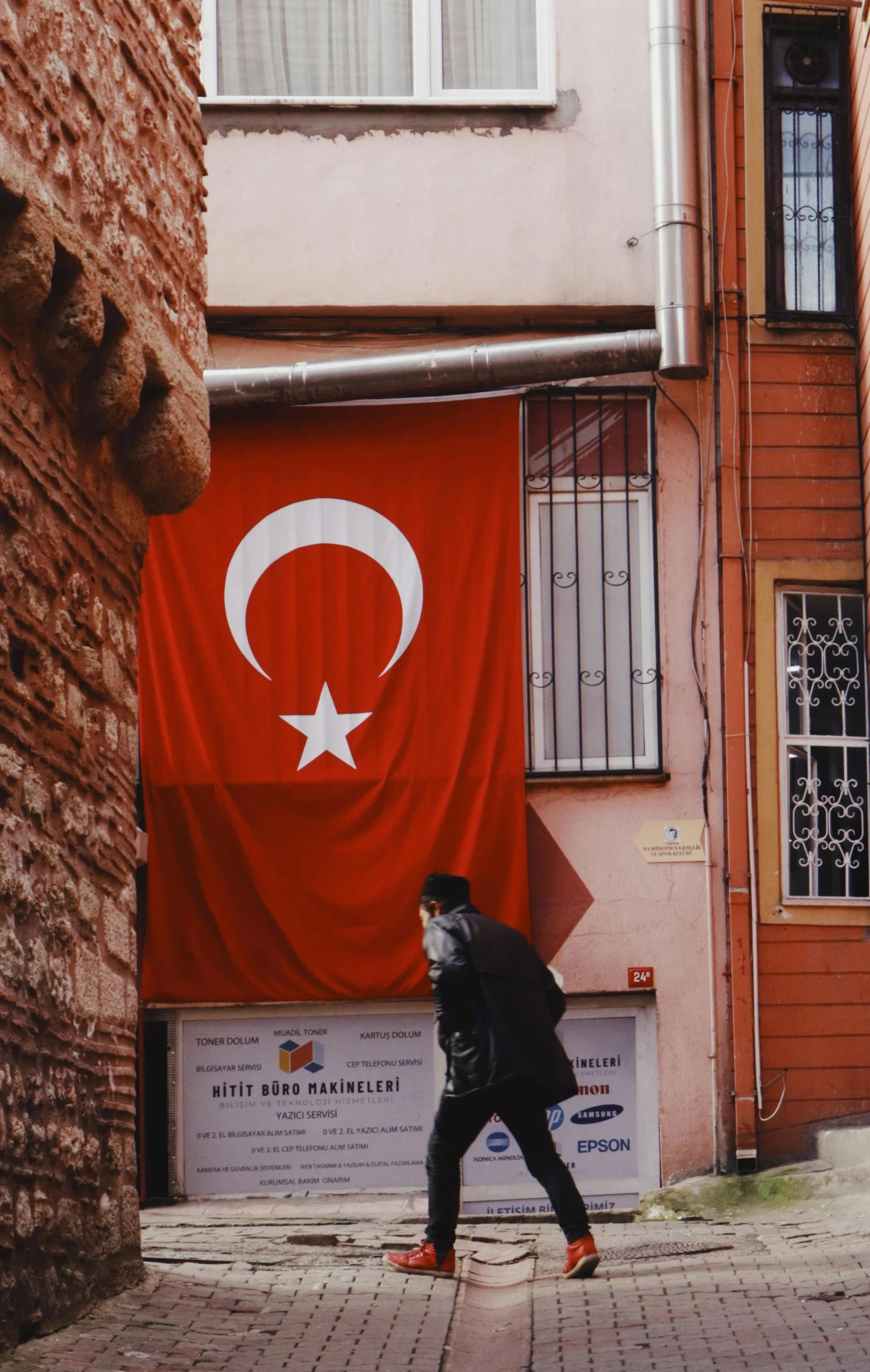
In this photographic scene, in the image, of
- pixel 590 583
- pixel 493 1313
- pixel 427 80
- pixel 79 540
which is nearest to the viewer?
pixel 79 540

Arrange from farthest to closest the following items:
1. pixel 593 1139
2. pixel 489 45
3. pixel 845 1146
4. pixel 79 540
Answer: pixel 489 45
pixel 593 1139
pixel 845 1146
pixel 79 540

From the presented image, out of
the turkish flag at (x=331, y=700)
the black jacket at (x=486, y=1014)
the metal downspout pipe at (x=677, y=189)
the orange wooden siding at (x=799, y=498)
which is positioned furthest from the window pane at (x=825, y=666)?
the black jacket at (x=486, y=1014)

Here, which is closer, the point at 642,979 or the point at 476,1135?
the point at 476,1135

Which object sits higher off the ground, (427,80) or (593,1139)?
(427,80)

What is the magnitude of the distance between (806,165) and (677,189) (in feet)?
3.87

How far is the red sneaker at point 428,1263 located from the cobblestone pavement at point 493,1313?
0.25 ft

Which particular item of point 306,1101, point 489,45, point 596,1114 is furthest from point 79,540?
point 489,45

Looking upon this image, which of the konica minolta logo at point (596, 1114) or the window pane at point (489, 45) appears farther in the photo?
the window pane at point (489, 45)

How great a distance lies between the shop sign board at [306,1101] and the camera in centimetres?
1109

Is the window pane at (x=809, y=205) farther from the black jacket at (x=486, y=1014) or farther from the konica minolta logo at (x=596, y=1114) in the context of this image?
the black jacket at (x=486, y=1014)

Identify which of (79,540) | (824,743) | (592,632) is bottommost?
(824,743)

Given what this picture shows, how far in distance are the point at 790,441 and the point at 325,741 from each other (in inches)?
138

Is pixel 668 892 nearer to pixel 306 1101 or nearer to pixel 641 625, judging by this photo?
pixel 641 625

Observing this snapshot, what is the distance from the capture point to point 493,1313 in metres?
6.54
